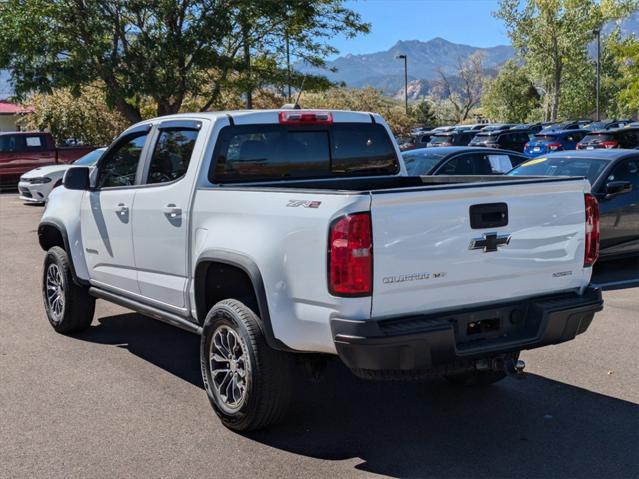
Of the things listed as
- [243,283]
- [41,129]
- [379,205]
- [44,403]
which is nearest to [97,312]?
[44,403]

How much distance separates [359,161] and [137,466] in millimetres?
2793

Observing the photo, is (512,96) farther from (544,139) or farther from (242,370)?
(242,370)

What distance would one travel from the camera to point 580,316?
4.38 metres

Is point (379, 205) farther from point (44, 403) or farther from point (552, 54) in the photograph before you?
point (552, 54)

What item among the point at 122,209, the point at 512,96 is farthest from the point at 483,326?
the point at 512,96

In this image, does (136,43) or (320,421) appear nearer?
(320,421)

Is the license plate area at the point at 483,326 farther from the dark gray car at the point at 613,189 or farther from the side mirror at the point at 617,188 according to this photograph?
the side mirror at the point at 617,188

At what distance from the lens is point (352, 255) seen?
375 centimetres

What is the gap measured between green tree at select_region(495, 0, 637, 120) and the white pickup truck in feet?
173

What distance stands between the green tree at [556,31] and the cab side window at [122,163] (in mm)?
52621

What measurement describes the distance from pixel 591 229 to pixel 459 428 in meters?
1.47

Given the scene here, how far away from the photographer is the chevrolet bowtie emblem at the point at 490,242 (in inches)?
160

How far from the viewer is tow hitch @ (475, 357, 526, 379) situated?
4.20 m

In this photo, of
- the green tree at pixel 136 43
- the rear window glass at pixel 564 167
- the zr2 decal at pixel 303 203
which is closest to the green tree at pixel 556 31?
the green tree at pixel 136 43
